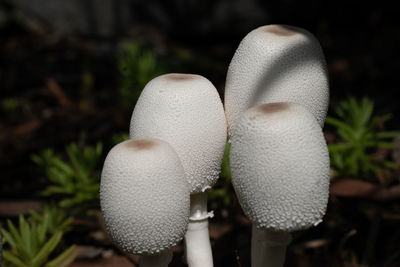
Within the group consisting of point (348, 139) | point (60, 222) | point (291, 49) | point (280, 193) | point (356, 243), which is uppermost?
point (291, 49)

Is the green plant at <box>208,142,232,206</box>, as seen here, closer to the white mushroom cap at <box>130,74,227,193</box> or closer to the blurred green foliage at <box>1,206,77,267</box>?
the blurred green foliage at <box>1,206,77,267</box>

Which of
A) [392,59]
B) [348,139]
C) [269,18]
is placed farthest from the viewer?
[269,18]

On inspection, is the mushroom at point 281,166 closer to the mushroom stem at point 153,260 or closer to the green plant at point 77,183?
the mushroom stem at point 153,260

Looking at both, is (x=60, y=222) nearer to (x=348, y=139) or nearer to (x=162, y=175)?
(x=162, y=175)

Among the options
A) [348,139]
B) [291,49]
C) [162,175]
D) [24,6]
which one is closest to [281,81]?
[291,49]

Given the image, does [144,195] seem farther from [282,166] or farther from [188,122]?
[282,166]

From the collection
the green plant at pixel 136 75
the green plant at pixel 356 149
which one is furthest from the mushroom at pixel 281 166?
the green plant at pixel 136 75

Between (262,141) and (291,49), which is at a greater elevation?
(291,49)

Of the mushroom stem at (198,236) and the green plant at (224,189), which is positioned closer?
the mushroom stem at (198,236)
